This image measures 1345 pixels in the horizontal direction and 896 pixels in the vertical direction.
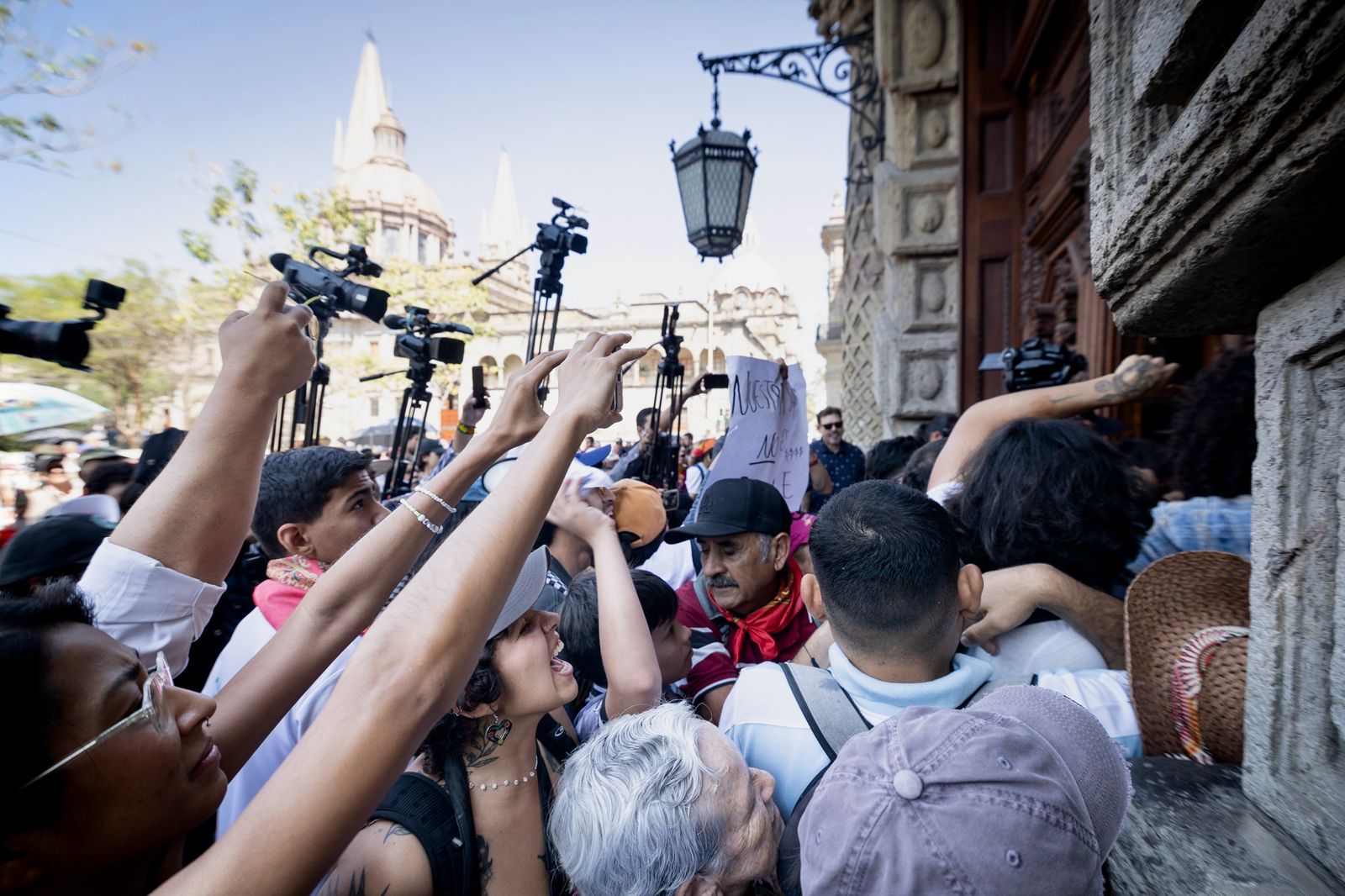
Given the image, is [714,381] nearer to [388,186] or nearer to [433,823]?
[433,823]

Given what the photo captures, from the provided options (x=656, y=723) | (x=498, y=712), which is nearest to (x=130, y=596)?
(x=498, y=712)

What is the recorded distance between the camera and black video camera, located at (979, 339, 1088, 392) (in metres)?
3.01

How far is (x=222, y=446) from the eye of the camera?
142 centimetres

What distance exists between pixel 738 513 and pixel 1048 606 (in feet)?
3.57

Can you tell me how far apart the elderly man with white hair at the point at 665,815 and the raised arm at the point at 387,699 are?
571 mm

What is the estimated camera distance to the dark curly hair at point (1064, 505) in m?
1.86

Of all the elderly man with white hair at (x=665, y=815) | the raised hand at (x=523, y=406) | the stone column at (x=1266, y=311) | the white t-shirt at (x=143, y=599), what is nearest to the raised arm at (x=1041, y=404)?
the stone column at (x=1266, y=311)

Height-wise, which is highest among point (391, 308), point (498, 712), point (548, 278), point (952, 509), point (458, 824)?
point (391, 308)

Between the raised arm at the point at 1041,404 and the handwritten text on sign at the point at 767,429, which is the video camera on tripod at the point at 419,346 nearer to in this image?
the handwritten text on sign at the point at 767,429

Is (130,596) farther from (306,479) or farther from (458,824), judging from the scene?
(306,479)

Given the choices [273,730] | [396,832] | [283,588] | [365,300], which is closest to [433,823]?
[396,832]

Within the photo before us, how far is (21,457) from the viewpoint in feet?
24.7

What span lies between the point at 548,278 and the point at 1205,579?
10.00ft

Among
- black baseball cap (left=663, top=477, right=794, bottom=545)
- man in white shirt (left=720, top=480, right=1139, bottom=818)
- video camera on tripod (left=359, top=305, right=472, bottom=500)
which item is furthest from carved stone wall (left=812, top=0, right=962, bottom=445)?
man in white shirt (left=720, top=480, right=1139, bottom=818)
